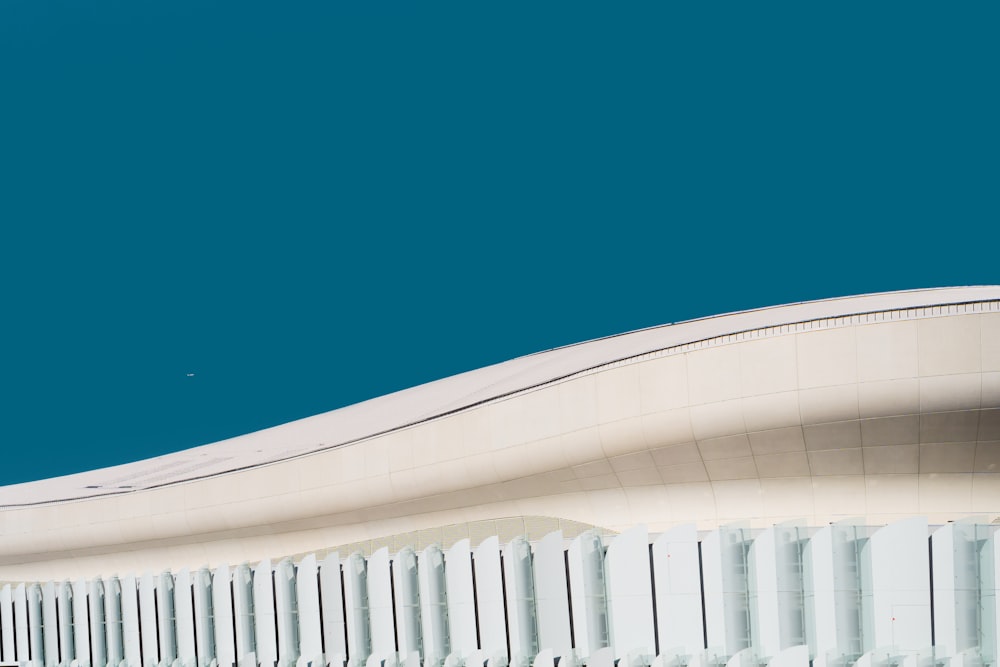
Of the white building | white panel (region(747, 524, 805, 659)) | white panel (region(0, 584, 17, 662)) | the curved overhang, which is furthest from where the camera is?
white panel (region(0, 584, 17, 662))

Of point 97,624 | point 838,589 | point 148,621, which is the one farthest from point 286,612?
point 838,589

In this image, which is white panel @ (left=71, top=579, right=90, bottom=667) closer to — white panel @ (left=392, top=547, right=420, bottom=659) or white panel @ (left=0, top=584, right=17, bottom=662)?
white panel @ (left=0, top=584, right=17, bottom=662)

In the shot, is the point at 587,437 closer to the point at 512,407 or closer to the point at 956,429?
the point at 512,407

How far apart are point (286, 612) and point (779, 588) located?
10.2 m

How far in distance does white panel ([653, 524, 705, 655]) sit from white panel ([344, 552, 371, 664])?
6142 mm

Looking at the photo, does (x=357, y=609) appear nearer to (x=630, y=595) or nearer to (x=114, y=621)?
(x=630, y=595)

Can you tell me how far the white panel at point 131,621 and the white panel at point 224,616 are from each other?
107 inches

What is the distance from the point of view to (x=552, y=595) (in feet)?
58.2

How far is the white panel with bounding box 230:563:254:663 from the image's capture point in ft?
75.4

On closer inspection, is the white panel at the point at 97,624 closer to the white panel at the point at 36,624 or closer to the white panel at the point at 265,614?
the white panel at the point at 36,624

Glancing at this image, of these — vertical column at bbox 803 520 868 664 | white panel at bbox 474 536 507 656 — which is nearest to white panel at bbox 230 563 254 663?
white panel at bbox 474 536 507 656

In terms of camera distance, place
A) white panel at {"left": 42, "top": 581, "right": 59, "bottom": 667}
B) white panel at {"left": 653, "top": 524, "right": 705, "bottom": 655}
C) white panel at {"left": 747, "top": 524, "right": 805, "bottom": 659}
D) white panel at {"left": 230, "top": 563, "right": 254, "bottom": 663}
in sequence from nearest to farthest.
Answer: white panel at {"left": 747, "top": 524, "right": 805, "bottom": 659} → white panel at {"left": 653, "top": 524, "right": 705, "bottom": 655} → white panel at {"left": 230, "top": 563, "right": 254, "bottom": 663} → white panel at {"left": 42, "top": 581, "right": 59, "bottom": 667}

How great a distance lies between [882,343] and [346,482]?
35.9 ft

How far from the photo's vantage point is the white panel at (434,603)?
63.7 feet
